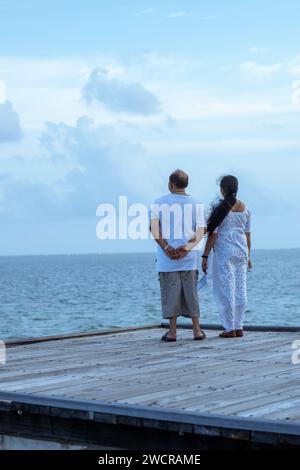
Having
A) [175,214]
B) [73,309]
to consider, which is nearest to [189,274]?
[175,214]

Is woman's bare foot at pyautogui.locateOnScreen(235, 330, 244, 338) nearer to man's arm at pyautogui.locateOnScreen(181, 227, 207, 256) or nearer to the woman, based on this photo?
the woman

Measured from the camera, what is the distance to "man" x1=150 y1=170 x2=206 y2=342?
9766mm

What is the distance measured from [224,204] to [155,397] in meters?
4.18

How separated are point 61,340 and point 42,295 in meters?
52.9

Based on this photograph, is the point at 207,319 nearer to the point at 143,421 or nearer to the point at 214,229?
the point at 214,229

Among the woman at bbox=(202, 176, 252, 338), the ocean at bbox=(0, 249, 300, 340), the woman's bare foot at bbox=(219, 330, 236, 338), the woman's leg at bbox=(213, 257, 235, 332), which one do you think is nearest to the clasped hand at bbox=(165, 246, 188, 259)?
the woman at bbox=(202, 176, 252, 338)

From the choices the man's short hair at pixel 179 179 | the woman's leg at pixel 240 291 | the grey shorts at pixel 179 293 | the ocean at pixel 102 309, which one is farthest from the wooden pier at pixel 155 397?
the ocean at pixel 102 309

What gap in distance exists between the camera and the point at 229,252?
405 inches

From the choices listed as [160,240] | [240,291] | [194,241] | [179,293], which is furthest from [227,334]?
[160,240]

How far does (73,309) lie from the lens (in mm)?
48906

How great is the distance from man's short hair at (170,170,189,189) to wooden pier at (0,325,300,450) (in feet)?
5.83

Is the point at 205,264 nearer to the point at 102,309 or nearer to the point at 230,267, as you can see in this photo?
the point at 230,267

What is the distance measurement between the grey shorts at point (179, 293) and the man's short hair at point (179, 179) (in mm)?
950
